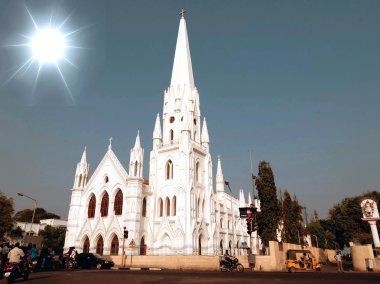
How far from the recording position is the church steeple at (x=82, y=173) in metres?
46.2

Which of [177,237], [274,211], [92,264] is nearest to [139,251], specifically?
[177,237]

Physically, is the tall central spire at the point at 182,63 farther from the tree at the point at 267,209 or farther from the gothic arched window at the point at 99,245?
the gothic arched window at the point at 99,245

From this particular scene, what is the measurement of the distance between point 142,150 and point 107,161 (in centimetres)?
611

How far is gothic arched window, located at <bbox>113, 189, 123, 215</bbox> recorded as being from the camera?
134ft

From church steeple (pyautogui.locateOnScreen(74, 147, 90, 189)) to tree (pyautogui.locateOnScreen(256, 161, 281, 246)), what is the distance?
28.4 metres

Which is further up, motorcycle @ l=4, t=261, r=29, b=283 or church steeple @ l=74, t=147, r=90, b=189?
church steeple @ l=74, t=147, r=90, b=189

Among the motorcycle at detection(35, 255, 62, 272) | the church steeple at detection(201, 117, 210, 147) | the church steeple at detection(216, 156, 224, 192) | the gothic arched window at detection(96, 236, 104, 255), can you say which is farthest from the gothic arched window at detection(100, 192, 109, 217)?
the church steeple at detection(216, 156, 224, 192)

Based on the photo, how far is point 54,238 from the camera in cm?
6247

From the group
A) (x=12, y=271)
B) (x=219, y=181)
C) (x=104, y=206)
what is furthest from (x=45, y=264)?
(x=219, y=181)

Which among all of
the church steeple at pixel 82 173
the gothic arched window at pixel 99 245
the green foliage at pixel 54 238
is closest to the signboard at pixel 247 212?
the gothic arched window at pixel 99 245

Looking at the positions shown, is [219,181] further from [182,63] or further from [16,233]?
[16,233]

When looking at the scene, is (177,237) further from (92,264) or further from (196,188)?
(92,264)

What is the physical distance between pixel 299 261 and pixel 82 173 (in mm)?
35534

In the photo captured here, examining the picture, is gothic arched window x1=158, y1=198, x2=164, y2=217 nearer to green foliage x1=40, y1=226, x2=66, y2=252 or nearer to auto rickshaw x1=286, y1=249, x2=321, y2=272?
auto rickshaw x1=286, y1=249, x2=321, y2=272
